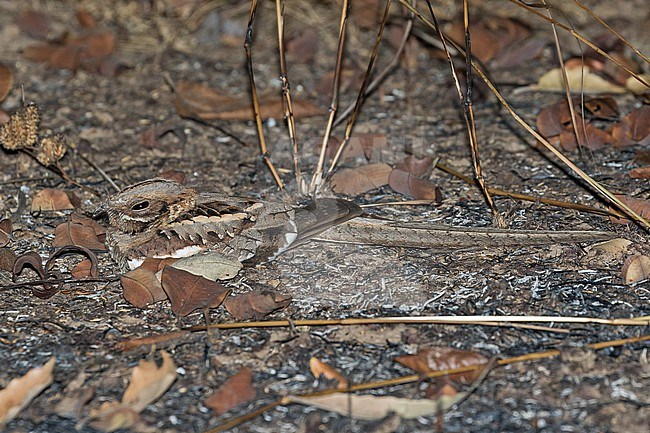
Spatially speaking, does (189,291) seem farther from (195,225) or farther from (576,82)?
(576,82)

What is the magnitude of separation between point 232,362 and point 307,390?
0.25 metres

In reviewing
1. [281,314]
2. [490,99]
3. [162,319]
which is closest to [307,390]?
[281,314]

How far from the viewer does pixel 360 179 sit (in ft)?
11.5

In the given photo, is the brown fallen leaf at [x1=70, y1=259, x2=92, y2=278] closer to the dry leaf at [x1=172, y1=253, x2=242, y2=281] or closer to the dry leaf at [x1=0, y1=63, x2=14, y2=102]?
the dry leaf at [x1=172, y1=253, x2=242, y2=281]

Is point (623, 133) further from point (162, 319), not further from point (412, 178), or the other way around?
point (162, 319)

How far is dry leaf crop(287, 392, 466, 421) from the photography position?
2254mm

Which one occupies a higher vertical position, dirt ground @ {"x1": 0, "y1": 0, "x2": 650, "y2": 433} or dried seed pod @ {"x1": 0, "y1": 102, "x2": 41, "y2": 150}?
dried seed pod @ {"x1": 0, "y1": 102, "x2": 41, "y2": 150}

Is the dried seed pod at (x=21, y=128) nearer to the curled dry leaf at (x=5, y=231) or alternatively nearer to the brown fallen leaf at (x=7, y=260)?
the curled dry leaf at (x=5, y=231)

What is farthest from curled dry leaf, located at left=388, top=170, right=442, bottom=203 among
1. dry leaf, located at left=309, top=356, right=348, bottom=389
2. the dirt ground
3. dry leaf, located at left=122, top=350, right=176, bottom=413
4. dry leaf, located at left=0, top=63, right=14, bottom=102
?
dry leaf, located at left=0, top=63, right=14, bottom=102

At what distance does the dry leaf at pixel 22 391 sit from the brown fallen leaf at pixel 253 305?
58 centimetres

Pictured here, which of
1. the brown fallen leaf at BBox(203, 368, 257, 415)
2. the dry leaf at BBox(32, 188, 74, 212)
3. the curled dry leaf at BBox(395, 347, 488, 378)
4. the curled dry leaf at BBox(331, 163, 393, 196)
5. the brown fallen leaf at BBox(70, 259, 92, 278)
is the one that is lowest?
the brown fallen leaf at BBox(203, 368, 257, 415)

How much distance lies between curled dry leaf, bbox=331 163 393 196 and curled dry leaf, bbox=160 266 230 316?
2.90 ft

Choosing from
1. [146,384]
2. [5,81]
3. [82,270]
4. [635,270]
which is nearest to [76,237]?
[82,270]

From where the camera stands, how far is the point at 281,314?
271 centimetres
